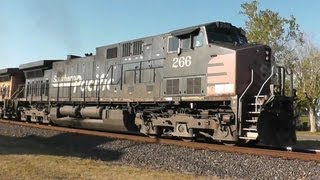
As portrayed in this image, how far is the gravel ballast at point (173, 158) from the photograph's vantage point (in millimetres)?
10094

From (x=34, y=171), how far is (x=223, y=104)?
21.2ft

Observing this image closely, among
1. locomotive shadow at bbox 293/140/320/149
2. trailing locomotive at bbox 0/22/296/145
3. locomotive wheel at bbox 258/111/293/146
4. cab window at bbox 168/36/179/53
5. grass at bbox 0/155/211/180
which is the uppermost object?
cab window at bbox 168/36/179/53

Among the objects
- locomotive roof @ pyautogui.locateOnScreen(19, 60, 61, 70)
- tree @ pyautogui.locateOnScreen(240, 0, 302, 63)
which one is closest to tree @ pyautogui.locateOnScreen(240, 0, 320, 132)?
tree @ pyautogui.locateOnScreen(240, 0, 302, 63)

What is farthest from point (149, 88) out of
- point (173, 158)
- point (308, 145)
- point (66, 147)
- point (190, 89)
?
point (308, 145)

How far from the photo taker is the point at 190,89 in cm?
1460

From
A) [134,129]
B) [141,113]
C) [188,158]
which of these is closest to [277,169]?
[188,158]

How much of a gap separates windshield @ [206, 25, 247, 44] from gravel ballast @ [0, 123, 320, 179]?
3.84 m

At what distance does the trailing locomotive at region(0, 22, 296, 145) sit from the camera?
13016 mm

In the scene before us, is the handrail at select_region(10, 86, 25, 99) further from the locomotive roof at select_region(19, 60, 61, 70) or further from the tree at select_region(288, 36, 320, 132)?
the tree at select_region(288, 36, 320, 132)

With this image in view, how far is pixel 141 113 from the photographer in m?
16.4

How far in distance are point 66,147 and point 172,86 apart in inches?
166

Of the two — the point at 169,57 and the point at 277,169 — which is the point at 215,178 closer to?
the point at 277,169

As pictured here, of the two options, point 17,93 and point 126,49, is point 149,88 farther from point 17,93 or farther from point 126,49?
point 17,93

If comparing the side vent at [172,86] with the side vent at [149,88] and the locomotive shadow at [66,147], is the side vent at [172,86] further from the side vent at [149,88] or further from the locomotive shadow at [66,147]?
the locomotive shadow at [66,147]
